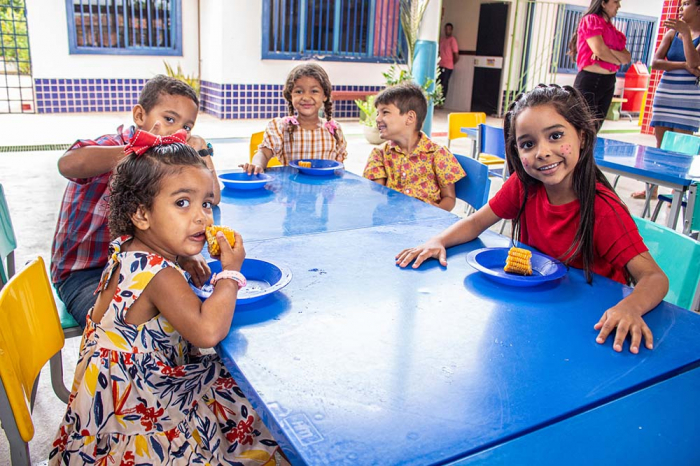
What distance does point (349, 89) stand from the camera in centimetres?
1027

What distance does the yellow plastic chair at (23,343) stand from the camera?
1.16 metres

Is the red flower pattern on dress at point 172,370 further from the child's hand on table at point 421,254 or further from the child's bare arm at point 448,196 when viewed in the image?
the child's bare arm at point 448,196

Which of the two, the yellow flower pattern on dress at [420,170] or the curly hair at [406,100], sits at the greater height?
the curly hair at [406,100]

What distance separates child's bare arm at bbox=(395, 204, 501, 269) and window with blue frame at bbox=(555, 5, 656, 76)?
36.7ft

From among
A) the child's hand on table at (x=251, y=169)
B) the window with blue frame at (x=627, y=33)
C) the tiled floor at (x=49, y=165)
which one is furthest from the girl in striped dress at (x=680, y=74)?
the window with blue frame at (x=627, y=33)

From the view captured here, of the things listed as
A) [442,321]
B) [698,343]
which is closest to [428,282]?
[442,321]

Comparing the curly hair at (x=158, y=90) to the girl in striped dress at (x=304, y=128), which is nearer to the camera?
the curly hair at (x=158, y=90)

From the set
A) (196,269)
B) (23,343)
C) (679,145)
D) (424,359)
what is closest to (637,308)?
(424,359)

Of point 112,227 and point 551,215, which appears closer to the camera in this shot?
point 112,227

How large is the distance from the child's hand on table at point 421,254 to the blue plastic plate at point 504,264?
95 millimetres

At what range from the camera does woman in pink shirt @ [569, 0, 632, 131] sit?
4727 mm

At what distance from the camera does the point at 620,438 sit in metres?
0.92

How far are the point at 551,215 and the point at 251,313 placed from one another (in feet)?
3.45

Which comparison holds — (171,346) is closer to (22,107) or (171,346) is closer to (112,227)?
(112,227)
